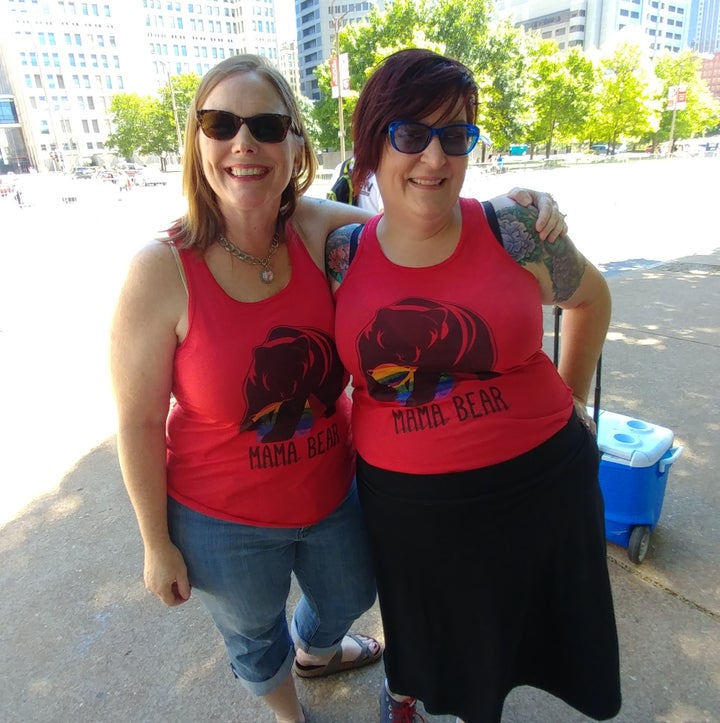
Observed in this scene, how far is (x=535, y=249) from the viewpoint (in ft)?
4.93

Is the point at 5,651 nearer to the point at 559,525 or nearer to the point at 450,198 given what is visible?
the point at 559,525

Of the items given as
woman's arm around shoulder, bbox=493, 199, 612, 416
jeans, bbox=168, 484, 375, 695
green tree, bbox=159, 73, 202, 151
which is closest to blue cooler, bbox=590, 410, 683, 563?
woman's arm around shoulder, bbox=493, 199, 612, 416

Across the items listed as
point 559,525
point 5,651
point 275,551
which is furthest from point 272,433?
point 5,651

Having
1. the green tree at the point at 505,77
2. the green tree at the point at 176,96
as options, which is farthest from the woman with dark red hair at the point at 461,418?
the green tree at the point at 176,96

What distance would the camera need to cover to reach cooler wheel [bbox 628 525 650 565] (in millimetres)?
2477

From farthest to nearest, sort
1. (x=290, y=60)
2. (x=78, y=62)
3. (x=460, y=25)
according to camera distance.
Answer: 1. (x=290, y=60)
2. (x=78, y=62)
3. (x=460, y=25)

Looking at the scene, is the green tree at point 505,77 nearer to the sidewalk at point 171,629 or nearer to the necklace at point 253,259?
the sidewalk at point 171,629

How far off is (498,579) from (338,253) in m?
0.98

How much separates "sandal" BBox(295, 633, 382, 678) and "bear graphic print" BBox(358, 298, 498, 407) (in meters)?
1.23

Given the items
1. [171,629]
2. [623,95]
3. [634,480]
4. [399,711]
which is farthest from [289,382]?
[623,95]

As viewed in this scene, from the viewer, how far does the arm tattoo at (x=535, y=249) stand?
1491 millimetres

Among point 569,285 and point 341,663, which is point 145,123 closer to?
point 341,663

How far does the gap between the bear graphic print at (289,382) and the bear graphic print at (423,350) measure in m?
0.13

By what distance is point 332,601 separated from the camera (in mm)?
1850
